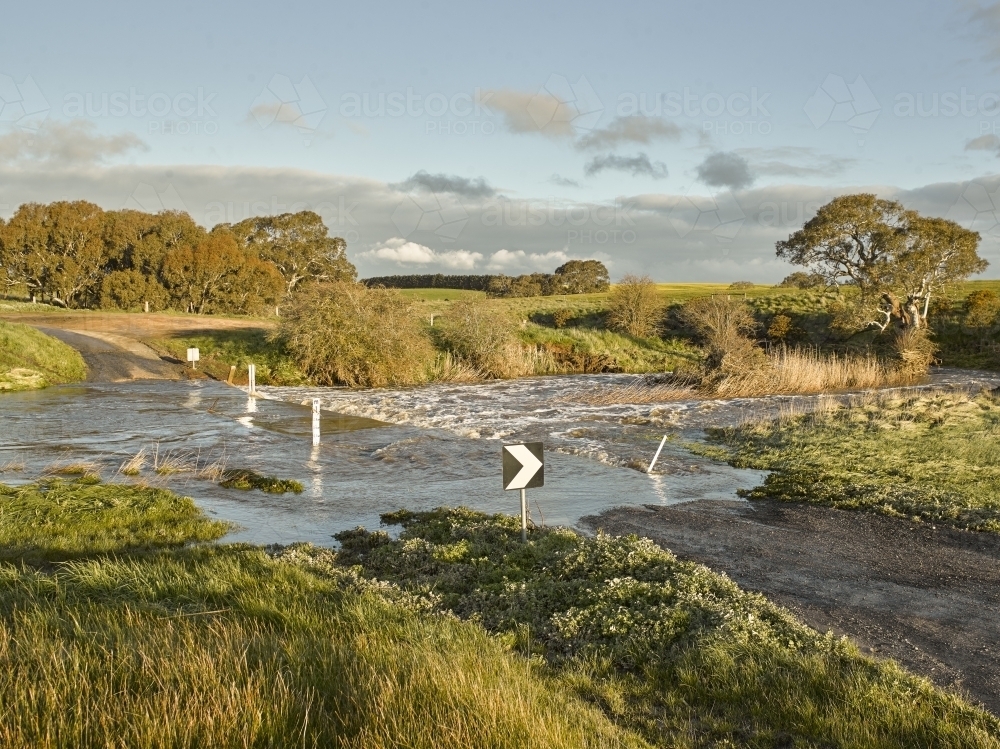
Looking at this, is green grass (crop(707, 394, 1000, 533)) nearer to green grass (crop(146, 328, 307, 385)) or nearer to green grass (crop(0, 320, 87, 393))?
green grass (crop(146, 328, 307, 385))

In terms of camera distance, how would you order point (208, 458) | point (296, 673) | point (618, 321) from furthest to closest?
point (618, 321), point (208, 458), point (296, 673)

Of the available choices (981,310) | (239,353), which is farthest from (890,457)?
(981,310)

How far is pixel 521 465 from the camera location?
11.0 meters

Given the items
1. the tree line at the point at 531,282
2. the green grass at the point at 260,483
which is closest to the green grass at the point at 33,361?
the green grass at the point at 260,483

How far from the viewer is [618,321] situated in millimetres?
57656

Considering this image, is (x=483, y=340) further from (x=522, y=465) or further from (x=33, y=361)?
(x=522, y=465)

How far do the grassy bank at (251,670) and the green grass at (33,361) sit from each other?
86.2 feet

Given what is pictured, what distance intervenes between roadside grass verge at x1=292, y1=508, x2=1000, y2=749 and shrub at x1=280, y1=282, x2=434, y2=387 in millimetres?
27953

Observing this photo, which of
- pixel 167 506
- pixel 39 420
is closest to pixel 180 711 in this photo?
pixel 167 506

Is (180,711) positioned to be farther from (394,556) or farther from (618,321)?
(618,321)

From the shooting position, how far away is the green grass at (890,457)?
45.3ft

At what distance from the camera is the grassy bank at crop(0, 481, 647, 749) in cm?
413

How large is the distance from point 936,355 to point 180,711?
53.5 m

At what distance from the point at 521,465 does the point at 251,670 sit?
6263 mm
